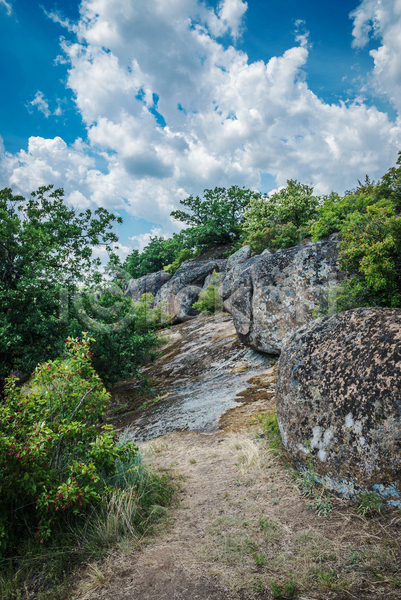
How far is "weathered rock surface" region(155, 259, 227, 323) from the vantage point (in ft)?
75.2

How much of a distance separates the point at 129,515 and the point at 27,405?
5.35 ft

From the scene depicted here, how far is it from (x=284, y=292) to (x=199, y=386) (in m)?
3.56

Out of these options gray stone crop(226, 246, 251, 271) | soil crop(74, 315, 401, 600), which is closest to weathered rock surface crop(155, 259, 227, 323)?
gray stone crop(226, 246, 251, 271)

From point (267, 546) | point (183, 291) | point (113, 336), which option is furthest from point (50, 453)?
point (183, 291)

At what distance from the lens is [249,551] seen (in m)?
2.80

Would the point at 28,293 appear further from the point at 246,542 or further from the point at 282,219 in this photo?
the point at 282,219

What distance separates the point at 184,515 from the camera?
353 centimetres

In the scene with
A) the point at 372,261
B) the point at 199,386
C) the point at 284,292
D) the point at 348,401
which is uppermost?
the point at 372,261

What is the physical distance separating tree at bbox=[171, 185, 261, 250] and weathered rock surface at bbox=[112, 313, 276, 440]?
20.3 meters

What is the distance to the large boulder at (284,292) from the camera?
839 cm

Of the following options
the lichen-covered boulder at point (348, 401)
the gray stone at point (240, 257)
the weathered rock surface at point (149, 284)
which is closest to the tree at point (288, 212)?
the gray stone at point (240, 257)

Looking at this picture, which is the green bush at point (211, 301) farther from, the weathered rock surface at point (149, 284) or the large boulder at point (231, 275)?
the weathered rock surface at point (149, 284)

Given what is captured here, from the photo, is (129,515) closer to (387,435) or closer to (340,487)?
(340,487)

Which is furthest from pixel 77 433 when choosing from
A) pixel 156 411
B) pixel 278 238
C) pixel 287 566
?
pixel 278 238
